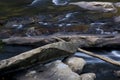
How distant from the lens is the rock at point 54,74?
768 centimetres

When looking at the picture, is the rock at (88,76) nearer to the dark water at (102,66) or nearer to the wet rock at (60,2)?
the dark water at (102,66)

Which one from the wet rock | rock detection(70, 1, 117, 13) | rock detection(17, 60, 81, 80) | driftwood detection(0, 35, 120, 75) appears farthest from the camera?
the wet rock

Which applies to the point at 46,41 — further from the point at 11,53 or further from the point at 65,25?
the point at 65,25

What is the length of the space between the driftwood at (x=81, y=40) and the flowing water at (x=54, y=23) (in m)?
0.18

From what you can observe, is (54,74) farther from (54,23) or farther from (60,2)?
(60,2)

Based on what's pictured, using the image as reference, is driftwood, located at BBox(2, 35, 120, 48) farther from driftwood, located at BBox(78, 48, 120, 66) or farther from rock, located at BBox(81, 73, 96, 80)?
rock, located at BBox(81, 73, 96, 80)

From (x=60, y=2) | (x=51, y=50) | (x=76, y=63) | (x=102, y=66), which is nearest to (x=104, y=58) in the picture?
(x=102, y=66)

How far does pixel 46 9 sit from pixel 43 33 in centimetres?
319

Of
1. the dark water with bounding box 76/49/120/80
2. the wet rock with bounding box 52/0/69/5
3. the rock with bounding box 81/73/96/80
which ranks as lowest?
the dark water with bounding box 76/49/120/80

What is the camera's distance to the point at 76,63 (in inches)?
332

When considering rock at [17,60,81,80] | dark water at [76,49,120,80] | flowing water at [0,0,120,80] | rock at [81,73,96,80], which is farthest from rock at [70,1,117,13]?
rock at [17,60,81,80]

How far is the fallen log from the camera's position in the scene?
Result: 305 inches

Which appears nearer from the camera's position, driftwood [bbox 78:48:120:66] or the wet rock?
driftwood [bbox 78:48:120:66]

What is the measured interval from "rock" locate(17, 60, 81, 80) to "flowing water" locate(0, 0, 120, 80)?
120cm
